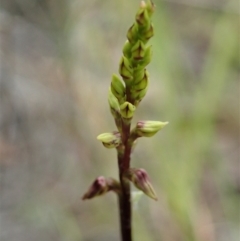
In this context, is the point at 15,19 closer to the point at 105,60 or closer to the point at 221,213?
the point at 105,60

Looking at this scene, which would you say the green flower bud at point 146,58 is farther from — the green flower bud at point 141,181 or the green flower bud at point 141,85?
the green flower bud at point 141,181

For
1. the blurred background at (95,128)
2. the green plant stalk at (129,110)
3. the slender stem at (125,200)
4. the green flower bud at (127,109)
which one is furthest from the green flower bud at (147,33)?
the blurred background at (95,128)

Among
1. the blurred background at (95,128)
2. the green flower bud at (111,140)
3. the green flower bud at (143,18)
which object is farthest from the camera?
the blurred background at (95,128)

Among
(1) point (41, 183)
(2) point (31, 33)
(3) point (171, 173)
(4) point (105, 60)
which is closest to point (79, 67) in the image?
(4) point (105, 60)

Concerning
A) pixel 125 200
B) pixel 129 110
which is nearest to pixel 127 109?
pixel 129 110

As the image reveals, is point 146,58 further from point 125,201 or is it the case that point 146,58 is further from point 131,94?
point 125,201

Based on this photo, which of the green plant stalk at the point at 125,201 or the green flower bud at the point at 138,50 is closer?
the green flower bud at the point at 138,50
